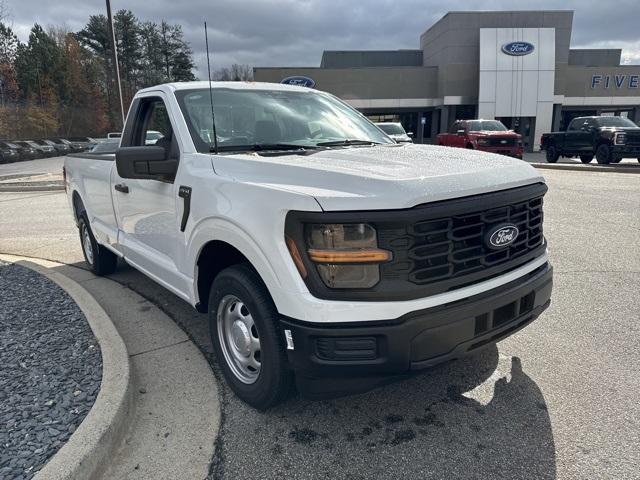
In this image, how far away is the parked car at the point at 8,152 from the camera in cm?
2662

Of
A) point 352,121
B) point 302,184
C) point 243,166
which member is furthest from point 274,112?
point 302,184

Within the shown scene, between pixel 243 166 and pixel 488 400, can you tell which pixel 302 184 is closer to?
pixel 243 166

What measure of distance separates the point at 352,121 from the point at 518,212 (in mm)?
1923

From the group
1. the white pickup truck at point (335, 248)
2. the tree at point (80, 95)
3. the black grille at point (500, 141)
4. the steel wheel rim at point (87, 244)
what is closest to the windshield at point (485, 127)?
the black grille at point (500, 141)

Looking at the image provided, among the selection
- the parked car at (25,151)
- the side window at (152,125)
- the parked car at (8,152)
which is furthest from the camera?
the parked car at (25,151)

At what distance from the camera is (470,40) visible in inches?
1507

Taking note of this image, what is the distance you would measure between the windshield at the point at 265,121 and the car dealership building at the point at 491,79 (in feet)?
120

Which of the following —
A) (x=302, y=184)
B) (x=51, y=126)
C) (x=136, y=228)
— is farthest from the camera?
(x=51, y=126)

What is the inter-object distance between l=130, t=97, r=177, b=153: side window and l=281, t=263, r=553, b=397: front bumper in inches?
76.3

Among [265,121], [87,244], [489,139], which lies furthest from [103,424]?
[489,139]

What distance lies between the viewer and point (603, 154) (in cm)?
1809

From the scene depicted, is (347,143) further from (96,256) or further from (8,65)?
(8,65)

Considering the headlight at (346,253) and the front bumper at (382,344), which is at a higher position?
the headlight at (346,253)

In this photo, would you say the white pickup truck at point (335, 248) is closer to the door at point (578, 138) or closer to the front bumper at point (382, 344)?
the front bumper at point (382, 344)
